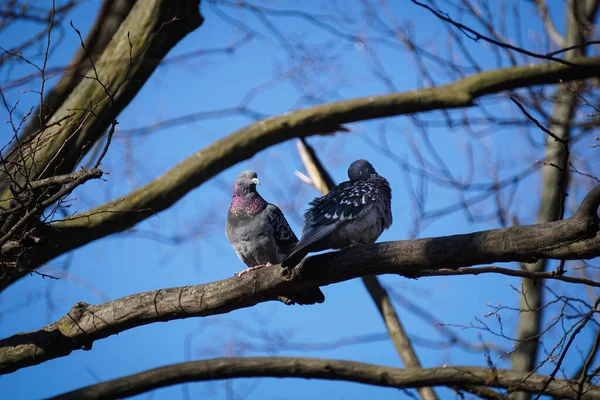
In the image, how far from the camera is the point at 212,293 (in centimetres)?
375

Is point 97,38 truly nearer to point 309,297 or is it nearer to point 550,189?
point 309,297

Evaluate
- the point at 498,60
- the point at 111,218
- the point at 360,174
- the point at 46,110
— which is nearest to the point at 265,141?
the point at 360,174

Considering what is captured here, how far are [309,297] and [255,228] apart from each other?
5.31ft

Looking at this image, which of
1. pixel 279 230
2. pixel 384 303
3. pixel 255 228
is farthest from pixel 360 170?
pixel 384 303

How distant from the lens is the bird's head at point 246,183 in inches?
224

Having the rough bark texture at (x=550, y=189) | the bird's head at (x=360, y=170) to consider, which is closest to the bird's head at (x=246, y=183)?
the bird's head at (x=360, y=170)

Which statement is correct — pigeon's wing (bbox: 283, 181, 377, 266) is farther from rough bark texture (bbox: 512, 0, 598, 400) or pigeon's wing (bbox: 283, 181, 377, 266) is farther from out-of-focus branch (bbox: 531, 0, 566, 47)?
out-of-focus branch (bbox: 531, 0, 566, 47)

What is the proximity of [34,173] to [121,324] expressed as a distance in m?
1.31

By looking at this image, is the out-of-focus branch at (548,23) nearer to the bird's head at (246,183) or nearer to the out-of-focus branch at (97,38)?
the bird's head at (246,183)

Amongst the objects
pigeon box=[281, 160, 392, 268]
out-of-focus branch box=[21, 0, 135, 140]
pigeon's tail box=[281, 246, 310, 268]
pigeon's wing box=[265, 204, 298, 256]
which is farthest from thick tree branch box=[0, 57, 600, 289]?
pigeon's tail box=[281, 246, 310, 268]

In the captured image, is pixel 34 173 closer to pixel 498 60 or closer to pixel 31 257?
pixel 31 257

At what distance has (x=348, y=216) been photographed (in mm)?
4262

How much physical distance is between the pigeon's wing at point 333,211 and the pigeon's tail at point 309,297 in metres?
0.24

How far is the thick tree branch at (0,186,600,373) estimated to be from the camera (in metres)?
2.80
